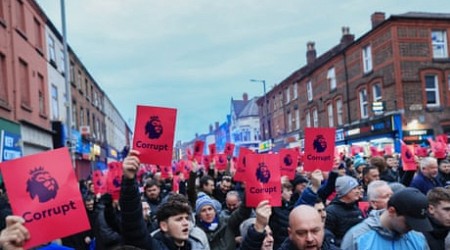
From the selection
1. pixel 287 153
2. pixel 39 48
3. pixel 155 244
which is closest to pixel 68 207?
pixel 155 244

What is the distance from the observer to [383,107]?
27266mm

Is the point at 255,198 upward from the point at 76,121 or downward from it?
downward

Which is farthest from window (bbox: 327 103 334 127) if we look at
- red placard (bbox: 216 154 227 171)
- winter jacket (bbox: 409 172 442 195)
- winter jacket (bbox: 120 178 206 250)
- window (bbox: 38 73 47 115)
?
winter jacket (bbox: 120 178 206 250)

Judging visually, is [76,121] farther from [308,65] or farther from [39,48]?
[308,65]

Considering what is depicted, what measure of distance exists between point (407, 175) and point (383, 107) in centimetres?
1924

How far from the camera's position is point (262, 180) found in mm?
4457

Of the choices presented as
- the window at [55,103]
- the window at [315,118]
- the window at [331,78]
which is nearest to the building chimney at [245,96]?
the window at [315,118]

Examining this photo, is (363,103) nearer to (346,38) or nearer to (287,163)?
(346,38)

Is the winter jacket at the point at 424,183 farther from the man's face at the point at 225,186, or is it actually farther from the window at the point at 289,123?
the window at the point at 289,123

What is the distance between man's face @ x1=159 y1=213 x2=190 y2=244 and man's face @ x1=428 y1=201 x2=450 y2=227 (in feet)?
6.74

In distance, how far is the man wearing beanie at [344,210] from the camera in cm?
500

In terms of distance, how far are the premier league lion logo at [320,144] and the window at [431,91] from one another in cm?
2263

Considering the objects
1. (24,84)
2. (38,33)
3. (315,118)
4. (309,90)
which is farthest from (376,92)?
(24,84)

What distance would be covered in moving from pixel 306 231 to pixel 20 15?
19.4 metres
